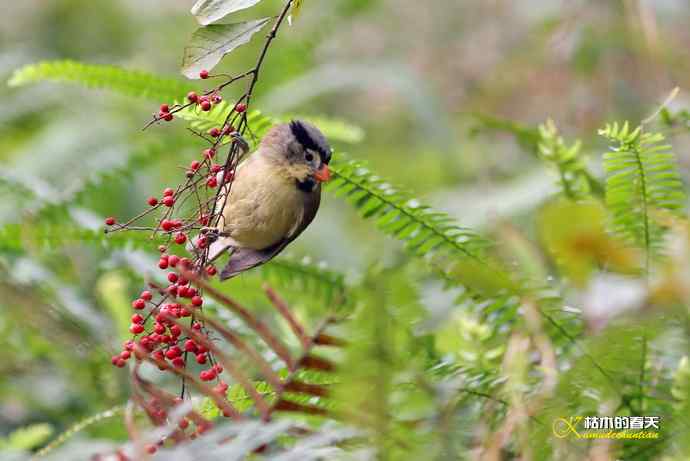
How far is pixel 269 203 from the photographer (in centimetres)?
236

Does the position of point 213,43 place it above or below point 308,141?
below

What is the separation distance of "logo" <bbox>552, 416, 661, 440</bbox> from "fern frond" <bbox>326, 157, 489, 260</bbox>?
1.52ft

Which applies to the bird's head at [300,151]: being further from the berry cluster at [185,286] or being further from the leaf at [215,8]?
the leaf at [215,8]

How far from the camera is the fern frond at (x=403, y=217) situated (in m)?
1.92

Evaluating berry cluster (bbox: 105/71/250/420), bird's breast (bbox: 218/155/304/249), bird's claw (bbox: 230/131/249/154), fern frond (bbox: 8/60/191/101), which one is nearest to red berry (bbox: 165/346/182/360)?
berry cluster (bbox: 105/71/250/420)

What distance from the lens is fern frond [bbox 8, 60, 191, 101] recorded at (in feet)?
8.16

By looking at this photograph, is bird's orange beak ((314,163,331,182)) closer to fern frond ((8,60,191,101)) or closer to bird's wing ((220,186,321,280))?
bird's wing ((220,186,321,280))

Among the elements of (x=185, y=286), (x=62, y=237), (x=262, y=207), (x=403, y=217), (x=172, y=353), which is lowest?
(x=172, y=353)

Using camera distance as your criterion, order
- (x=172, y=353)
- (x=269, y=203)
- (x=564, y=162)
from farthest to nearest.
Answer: (x=269, y=203) → (x=564, y=162) → (x=172, y=353)

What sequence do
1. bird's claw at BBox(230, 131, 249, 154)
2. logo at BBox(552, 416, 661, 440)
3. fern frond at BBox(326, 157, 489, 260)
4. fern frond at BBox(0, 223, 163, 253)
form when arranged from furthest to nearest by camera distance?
fern frond at BBox(0, 223, 163, 253) < fern frond at BBox(326, 157, 489, 260) < bird's claw at BBox(230, 131, 249, 154) < logo at BBox(552, 416, 661, 440)

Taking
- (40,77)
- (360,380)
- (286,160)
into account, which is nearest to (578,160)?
(286,160)

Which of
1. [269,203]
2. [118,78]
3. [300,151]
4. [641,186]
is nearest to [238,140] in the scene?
[300,151]

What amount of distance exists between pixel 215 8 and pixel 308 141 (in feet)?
2.26

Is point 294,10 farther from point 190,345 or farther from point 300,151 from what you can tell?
point 300,151
